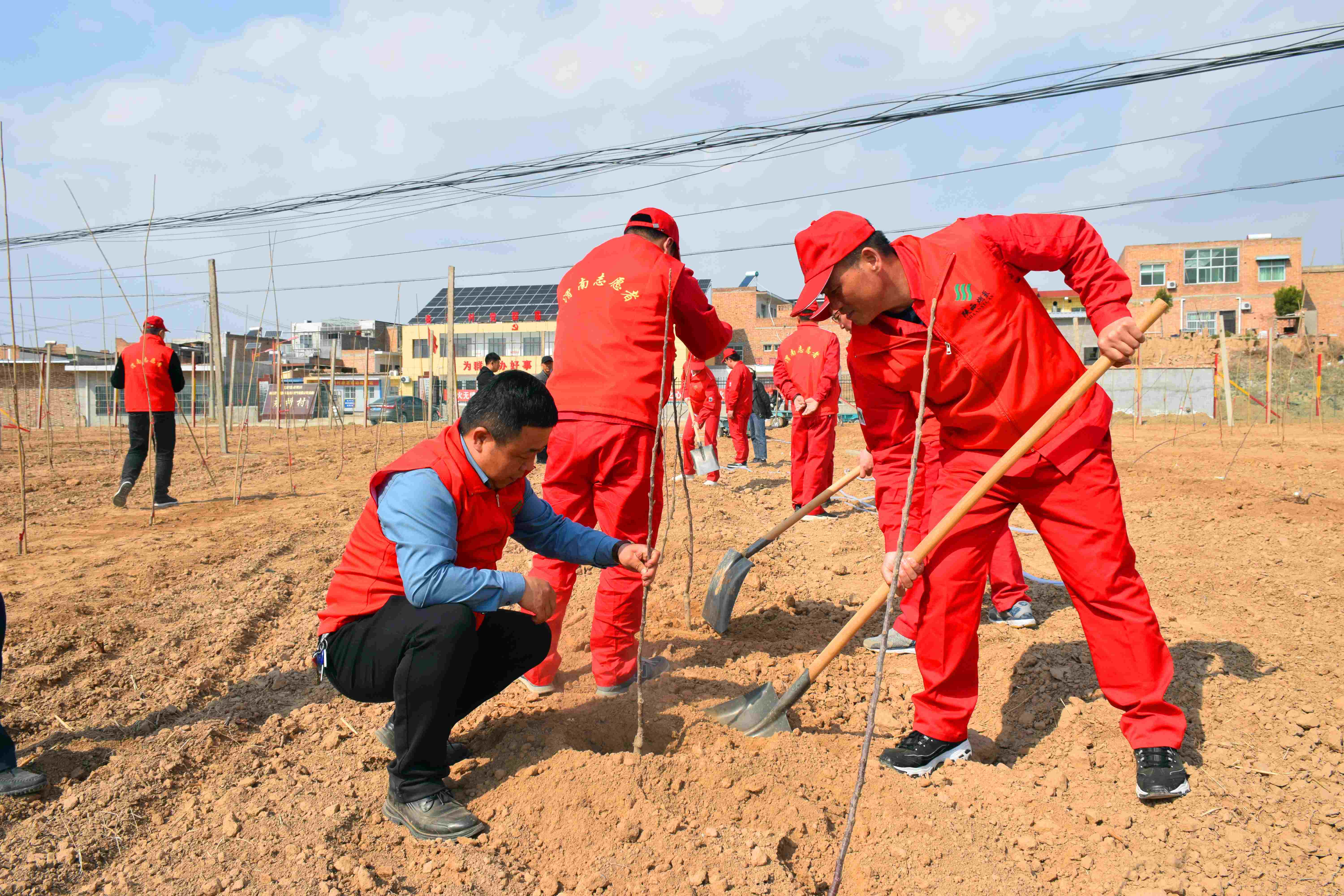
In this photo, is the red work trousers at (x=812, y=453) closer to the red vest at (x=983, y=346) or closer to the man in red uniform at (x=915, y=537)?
the man in red uniform at (x=915, y=537)

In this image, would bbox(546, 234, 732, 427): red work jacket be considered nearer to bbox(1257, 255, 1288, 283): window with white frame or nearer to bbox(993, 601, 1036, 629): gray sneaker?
bbox(993, 601, 1036, 629): gray sneaker

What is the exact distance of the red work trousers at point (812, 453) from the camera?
6648 millimetres

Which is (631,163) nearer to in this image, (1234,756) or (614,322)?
(614,322)

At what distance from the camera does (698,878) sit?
1.86m

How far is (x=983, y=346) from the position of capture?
2.31 metres

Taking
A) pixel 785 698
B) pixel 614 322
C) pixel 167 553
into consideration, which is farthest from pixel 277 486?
pixel 785 698

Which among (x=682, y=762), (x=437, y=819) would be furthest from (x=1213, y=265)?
(x=437, y=819)

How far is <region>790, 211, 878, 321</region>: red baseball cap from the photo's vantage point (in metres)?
2.28

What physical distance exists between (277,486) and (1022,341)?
879cm

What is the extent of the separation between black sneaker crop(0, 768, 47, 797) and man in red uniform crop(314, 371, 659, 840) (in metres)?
0.87


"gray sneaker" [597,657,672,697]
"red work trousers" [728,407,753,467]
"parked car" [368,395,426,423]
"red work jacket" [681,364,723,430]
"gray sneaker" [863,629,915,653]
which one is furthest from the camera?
"parked car" [368,395,426,423]

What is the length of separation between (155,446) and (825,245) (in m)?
6.66

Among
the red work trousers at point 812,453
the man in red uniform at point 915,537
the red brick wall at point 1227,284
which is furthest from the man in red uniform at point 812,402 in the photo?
the red brick wall at point 1227,284

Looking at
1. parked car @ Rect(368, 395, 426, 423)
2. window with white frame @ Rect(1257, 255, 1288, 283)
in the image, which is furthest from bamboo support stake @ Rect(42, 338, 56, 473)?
window with white frame @ Rect(1257, 255, 1288, 283)
